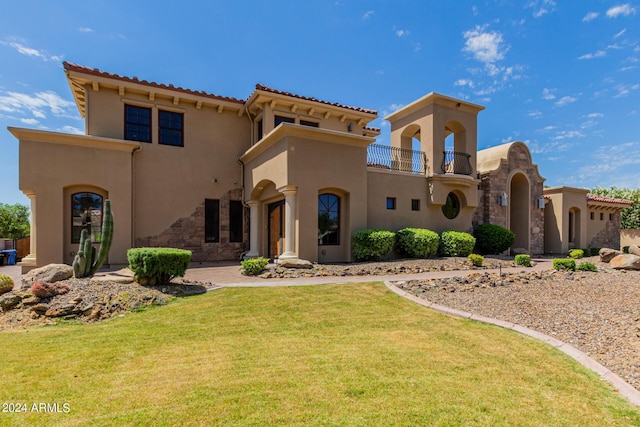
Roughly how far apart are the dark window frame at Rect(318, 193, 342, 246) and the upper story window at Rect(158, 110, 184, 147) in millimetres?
7319

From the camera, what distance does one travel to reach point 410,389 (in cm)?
362

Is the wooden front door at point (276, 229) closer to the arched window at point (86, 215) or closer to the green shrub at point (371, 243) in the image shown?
the green shrub at point (371, 243)

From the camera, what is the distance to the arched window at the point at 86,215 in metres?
12.8

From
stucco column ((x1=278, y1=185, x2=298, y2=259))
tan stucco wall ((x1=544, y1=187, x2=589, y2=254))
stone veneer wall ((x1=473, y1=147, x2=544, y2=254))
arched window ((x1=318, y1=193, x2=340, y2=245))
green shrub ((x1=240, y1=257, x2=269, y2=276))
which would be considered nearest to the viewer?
green shrub ((x1=240, y1=257, x2=269, y2=276))

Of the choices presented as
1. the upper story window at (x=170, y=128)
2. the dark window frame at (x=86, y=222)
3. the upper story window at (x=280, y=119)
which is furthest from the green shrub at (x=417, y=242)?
the dark window frame at (x=86, y=222)

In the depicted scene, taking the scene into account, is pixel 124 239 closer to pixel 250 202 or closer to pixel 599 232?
pixel 250 202

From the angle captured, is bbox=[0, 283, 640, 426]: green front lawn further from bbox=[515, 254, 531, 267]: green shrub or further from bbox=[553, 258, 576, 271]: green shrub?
bbox=[515, 254, 531, 267]: green shrub

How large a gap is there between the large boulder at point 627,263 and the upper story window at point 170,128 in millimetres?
19137

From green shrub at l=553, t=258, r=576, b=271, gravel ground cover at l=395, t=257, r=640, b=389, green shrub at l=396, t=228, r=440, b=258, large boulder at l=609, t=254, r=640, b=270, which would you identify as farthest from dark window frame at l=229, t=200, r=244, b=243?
large boulder at l=609, t=254, r=640, b=270

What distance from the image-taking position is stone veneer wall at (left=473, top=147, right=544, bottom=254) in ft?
59.7

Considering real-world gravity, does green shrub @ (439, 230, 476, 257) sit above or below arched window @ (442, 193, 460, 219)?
below

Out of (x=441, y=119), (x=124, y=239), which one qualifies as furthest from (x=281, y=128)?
(x=441, y=119)

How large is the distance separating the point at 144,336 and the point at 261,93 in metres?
11.5

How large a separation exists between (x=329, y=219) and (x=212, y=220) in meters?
5.95
